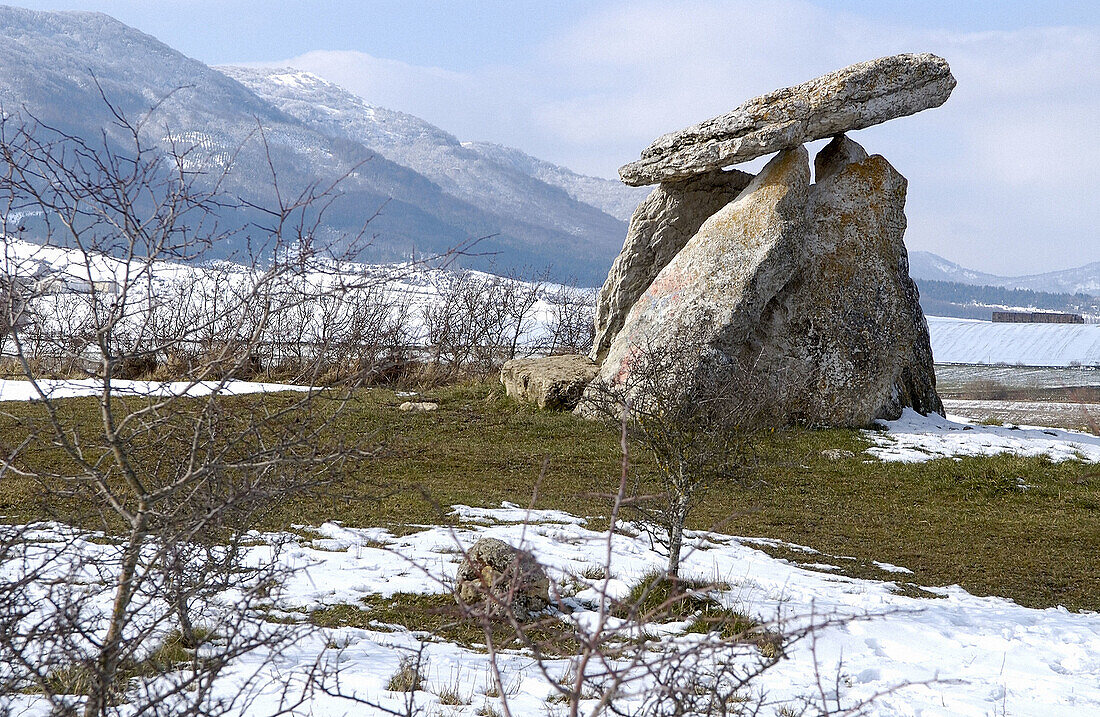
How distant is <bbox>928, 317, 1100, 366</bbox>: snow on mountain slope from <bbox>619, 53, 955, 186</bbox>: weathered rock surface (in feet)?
95.9

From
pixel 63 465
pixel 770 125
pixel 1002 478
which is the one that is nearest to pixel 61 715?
pixel 63 465

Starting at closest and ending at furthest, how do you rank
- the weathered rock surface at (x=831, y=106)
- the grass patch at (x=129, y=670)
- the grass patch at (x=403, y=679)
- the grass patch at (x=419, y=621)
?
the grass patch at (x=129, y=670) → the grass patch at (x=403, y=679) → the grass patch at (x=419, y=621) → the weathered rock surface at (x=831, y=106)

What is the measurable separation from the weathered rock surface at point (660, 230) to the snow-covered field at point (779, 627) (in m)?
8.19

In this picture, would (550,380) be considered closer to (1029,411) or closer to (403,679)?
(403,679)

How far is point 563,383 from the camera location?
1392 centimetres

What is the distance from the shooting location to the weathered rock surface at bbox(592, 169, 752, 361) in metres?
15.5

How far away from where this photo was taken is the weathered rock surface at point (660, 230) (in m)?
15.5

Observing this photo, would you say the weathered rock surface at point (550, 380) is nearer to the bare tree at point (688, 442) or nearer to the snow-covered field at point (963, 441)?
the snow-covered field at point (963, 441)

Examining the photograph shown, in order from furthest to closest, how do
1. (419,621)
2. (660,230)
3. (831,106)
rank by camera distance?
1. (660,230)
2. (831,106)
3. (419,621)

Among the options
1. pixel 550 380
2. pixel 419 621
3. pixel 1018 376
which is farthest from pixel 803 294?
pixel 1018 376

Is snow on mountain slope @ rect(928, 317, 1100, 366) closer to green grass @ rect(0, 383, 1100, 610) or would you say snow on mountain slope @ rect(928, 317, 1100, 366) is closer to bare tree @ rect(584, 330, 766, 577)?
green grass @ rect(0, 383, 1100, 610)

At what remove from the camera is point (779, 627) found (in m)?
3.29

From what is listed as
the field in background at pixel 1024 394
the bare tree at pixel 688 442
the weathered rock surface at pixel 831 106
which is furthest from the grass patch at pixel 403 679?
the field in background at pixel 1024 394

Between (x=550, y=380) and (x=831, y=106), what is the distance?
20.3 feet
